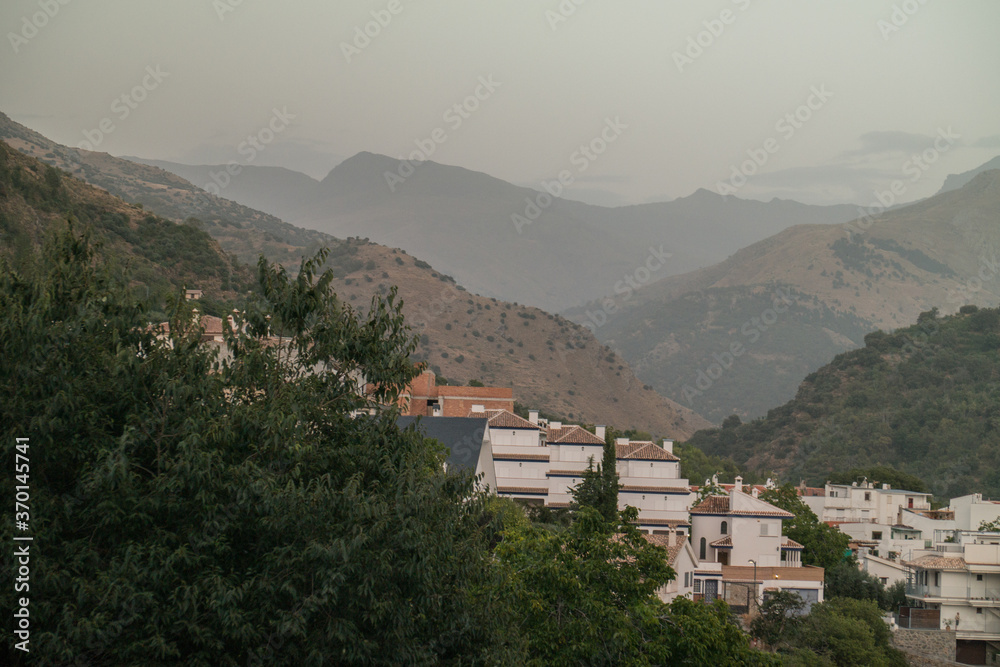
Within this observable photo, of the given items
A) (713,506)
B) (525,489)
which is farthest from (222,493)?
(713,506)

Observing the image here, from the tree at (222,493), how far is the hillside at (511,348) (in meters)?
108

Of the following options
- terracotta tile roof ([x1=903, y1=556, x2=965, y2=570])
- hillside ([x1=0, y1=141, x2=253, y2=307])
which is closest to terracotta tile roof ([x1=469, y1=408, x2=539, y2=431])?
hillside ([x1=0, y1=141, x2=253, y2=307])

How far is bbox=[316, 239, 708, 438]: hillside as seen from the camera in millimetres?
127688

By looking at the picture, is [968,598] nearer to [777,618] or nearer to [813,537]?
[813,537]

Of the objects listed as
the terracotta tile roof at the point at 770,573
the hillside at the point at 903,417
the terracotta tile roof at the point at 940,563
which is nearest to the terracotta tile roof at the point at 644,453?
the terracotta tile roof at the point at 770,573

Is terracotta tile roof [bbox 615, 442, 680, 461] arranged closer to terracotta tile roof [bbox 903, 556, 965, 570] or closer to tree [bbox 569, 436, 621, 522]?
tree [bbox 569, 436, 621, 522]

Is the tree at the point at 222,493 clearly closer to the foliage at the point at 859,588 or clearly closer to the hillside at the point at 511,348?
the foliage at the point at 859,588

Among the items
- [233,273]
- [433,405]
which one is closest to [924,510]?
[433,405]

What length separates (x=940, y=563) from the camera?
4516cm

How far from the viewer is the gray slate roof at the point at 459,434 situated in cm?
3466

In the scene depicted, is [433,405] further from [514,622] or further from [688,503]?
[514,622]

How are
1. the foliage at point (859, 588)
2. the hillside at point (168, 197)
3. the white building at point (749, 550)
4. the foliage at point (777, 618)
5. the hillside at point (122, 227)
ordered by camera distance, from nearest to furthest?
the foliage at point (777, 618)
the white building at point (749, 550)
the foliage at point (859, 588)
the hillside at point (122, 227)
the hillside at point (168, 197)

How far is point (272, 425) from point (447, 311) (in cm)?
12980

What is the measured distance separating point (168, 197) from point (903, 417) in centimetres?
12013
